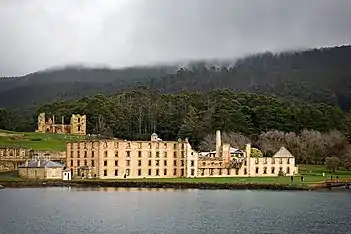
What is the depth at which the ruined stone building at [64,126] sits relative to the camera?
6265 inches

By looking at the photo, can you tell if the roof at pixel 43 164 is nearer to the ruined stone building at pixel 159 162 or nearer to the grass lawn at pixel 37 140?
the ruined stone building at pixel 159 162

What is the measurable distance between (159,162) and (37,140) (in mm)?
36773

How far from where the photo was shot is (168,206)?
69.1m

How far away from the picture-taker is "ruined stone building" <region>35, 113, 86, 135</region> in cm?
15912

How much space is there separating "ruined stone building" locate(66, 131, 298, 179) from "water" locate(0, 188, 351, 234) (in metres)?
→ 20.6

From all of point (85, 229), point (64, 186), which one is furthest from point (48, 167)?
point (85, 229)

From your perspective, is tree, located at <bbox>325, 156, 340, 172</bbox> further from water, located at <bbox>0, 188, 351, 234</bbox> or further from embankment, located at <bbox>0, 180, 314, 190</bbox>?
water, located at <bbox>0, 188, 351, 234</bbox>

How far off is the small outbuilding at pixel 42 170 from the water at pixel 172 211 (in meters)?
15.7

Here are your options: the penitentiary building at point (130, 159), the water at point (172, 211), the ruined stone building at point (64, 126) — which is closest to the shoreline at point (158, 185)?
the water at point (172, 211)

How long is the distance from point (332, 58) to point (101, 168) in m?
99.6

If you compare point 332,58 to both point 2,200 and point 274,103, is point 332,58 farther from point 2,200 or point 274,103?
point 2,200

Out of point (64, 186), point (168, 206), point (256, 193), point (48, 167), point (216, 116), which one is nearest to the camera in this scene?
point (168, 206)

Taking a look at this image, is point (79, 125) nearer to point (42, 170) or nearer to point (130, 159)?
point (130, 159)

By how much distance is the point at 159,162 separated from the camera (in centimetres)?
11169
